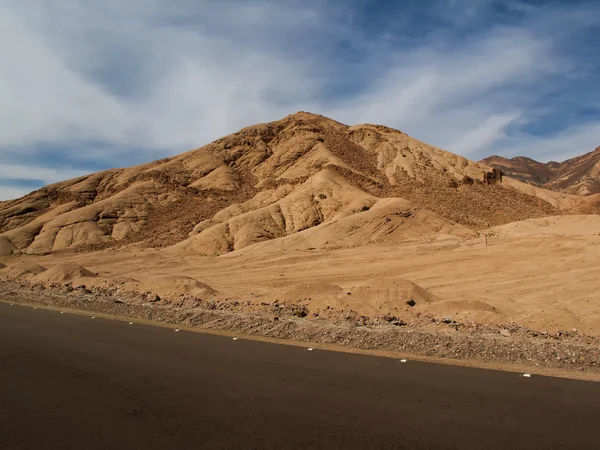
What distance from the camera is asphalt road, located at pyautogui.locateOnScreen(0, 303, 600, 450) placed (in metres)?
5.66

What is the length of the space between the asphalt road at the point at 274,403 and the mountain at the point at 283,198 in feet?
94.7

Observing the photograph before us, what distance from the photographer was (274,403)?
6.90 metres

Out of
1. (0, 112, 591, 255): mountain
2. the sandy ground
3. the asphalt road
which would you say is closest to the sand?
the sandy ground

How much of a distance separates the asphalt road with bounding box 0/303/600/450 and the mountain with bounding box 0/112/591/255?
28868mm

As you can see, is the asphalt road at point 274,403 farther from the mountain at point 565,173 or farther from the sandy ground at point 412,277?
the mountain at point 565,173

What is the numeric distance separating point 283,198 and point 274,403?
161 feet

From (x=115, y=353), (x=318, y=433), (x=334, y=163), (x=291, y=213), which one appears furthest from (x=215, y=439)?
(x=334, y=163)

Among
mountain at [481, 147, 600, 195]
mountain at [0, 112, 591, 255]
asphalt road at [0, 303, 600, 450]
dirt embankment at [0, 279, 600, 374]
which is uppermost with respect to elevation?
mountain at [481, 147, 600, 195]

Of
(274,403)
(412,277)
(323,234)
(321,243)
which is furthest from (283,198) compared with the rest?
(274,403)

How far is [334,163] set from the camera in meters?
65.4

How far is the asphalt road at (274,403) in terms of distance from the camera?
566 centimetres

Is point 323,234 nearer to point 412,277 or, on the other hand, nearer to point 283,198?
point 412,277

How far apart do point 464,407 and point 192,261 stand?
33.3 meters

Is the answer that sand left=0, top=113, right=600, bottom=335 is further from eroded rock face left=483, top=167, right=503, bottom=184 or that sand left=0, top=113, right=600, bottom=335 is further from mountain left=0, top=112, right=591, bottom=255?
eroded rock face left=483, top=167, right=503, bottom=184
